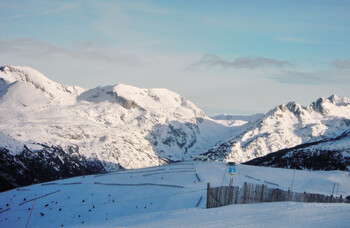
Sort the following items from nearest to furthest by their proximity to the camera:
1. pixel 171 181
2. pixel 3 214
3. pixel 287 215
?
1. pixel 287 215
2. pixel 3 214
3. pixel 171 181

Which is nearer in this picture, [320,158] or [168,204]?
[168,204]

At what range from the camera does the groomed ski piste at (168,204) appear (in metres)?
19.7

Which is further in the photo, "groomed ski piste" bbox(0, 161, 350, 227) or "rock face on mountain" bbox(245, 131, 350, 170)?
"rock face on mountain" bbox(245, 131, 350, 170)

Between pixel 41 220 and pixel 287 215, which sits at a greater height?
pixel 287 215

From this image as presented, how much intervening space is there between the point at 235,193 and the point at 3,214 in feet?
117

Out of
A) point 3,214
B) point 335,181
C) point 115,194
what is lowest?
point 3,214

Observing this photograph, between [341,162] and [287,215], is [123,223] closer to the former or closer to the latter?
[287,215]

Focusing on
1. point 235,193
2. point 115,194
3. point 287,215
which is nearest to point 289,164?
point 115,194

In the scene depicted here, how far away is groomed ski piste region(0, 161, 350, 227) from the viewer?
777 inches

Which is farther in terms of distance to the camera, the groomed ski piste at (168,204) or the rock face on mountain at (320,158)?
the rock face on mountain at (320,158)

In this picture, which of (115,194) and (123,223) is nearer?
(123,223)

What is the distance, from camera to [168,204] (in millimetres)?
45531

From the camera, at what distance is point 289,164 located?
141 m

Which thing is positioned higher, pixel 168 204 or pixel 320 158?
pixel 320 158
